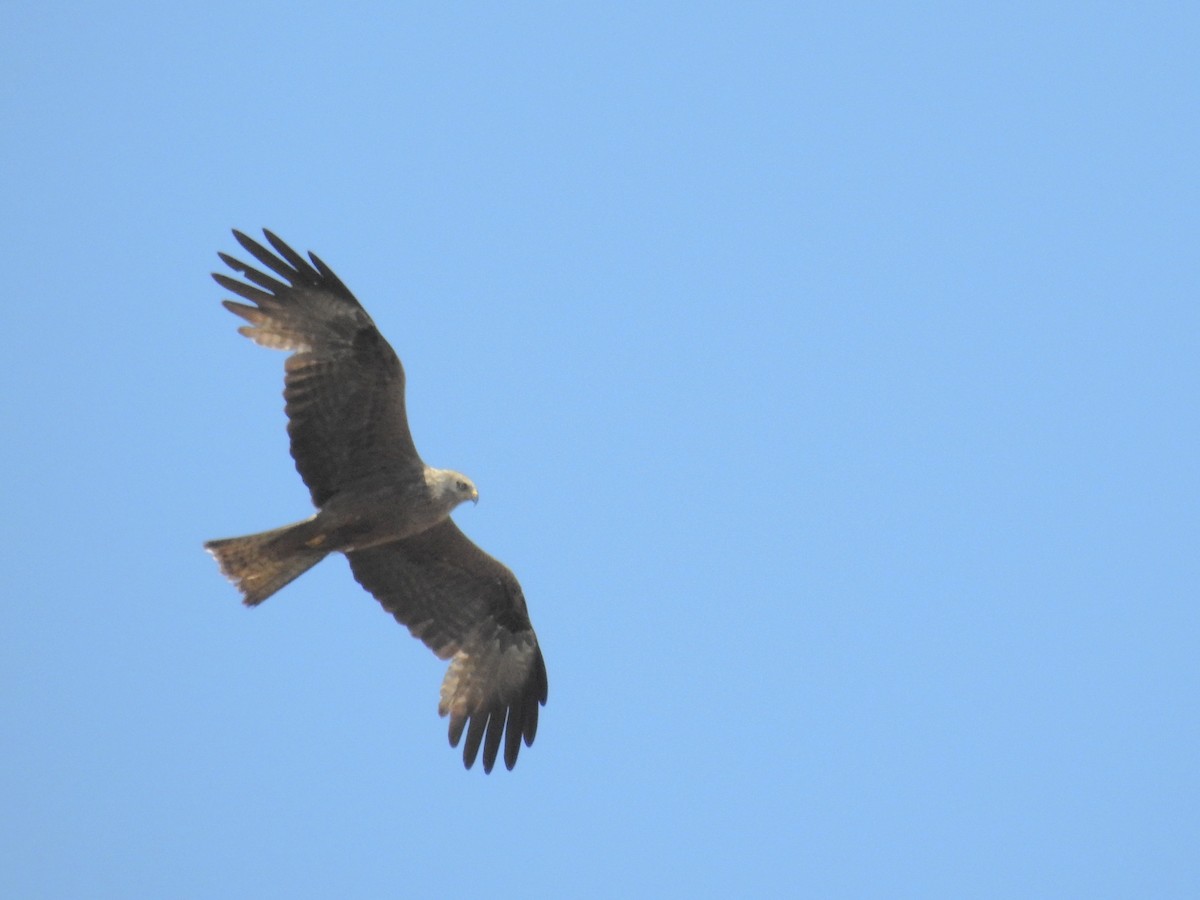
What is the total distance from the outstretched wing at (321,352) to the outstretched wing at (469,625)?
130 cm

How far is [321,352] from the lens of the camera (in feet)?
39.7

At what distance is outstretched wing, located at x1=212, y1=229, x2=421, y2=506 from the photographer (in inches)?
476

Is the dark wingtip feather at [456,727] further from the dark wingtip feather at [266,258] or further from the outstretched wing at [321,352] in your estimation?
the dark wingtip feather at [266,258]

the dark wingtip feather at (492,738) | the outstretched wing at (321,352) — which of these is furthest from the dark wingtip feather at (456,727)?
the outstretched wing at (321,352)

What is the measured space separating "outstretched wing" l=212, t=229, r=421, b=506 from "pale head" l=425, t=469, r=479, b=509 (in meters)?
0.45

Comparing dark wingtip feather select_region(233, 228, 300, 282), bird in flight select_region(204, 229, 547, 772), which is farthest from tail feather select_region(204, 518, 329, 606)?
dark wingtip feather select_region(233, 228, 300, 282)

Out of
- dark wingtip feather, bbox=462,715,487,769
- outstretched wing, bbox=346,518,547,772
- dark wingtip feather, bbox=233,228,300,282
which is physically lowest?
dark wingtip feather, bbox=462,715,487,769

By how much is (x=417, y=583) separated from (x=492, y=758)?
1.52 meters

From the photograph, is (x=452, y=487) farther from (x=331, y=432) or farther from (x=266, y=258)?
(x=266, y=258)

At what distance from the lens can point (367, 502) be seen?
12.3 metres

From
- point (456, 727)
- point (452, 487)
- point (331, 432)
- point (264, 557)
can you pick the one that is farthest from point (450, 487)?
point (456, 727)

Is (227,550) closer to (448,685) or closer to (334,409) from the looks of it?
(334,409)

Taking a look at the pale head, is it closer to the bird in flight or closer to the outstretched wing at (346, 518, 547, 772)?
the bird in flight

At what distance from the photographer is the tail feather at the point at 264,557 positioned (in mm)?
12070
